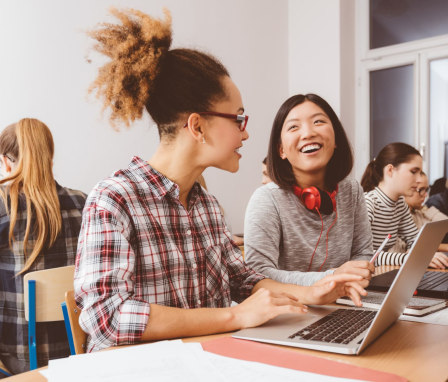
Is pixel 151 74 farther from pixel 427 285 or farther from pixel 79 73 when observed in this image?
pixel 79 73

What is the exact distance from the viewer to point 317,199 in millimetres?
1632

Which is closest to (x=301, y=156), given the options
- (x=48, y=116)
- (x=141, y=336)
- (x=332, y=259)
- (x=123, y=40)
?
(x=332, y=259)

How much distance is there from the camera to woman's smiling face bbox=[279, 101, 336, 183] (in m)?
1.71

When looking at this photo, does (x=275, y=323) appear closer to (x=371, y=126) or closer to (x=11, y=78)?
(x=11, y=78)

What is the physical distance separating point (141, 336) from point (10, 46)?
2.50 m

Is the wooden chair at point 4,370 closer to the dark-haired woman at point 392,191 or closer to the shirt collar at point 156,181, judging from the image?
the shirt collar at point 156,181

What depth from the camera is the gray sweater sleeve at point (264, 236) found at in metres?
1.45

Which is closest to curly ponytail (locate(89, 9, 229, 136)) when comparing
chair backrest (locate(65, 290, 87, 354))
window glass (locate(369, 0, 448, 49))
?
chair backrest (locate(65, 290, 87, 354))

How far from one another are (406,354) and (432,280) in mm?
699

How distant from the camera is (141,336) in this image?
35.1 inches

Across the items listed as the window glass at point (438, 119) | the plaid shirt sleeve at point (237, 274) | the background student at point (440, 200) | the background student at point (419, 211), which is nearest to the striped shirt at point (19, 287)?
the plaid shirt sleeve at point (237, 274)

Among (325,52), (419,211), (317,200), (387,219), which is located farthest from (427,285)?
(325,52)

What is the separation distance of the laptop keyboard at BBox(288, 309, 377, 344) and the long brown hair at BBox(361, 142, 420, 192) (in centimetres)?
173

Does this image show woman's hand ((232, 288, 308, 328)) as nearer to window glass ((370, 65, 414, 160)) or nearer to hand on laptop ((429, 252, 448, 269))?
hand on laptop ((429, 252, 448, 269))
